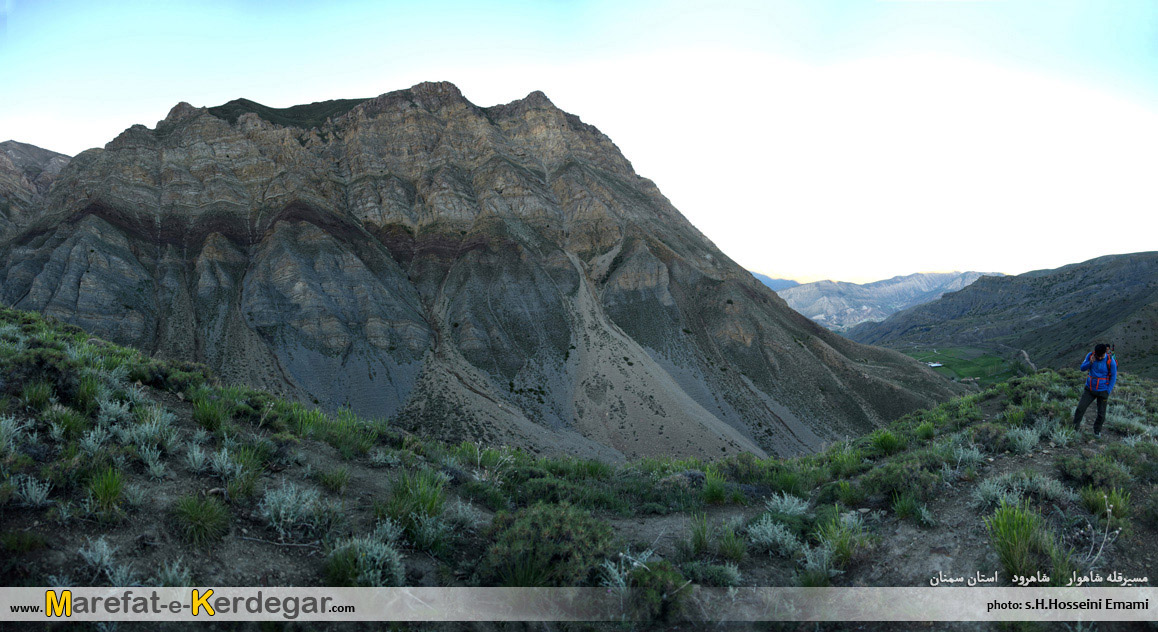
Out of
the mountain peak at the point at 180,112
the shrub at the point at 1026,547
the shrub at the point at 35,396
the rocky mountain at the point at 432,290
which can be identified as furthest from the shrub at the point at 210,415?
the mountain peak at the point at 180,112

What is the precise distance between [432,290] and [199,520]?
56.5m

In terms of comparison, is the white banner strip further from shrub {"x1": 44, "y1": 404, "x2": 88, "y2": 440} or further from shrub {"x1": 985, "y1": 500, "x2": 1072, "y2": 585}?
shrub {"x1": 44, "y1": 404, "x2": 88, "y2": 440}

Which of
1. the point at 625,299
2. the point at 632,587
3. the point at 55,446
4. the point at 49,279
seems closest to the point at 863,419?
the point at 625,299

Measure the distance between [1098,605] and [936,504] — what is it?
2.05 m

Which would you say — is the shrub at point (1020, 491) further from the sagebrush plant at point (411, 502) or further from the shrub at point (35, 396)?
the shrub at point (35, 396)

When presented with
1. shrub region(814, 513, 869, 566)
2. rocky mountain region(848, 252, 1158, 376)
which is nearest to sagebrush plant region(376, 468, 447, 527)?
shrub region(814, 513, 869, 566)

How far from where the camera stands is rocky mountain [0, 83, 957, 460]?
144 ft

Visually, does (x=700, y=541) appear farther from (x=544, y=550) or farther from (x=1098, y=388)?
(x=1098, y=388)

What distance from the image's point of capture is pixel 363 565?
13.3 ft

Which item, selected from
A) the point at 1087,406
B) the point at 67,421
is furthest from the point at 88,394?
the point at 1087,406

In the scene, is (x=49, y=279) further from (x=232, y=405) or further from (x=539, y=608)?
(x=539, y=608)

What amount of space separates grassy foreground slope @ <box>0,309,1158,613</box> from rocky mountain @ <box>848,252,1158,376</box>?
69.1 m

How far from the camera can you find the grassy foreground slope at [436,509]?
4012 millimetres

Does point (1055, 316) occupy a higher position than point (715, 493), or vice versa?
point (1055, 316)
